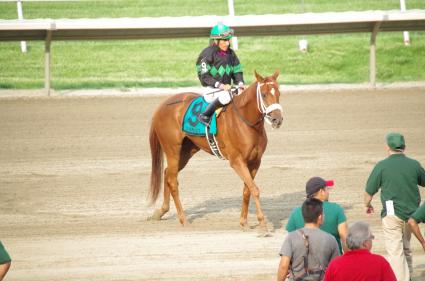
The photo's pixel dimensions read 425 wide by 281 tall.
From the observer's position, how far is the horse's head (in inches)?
440

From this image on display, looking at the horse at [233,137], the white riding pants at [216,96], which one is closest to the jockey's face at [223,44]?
the white riding pants at [216,96]

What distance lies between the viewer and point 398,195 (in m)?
8.96

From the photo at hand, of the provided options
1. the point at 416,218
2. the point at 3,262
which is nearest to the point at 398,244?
the point at 416,218

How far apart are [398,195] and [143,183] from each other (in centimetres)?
642

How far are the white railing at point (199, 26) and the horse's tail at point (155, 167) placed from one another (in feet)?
27.5

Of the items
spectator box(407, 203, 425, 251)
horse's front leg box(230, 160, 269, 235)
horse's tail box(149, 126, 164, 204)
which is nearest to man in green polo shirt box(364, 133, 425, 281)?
spectator box(407, 203, 425, 251)

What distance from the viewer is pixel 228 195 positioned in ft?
45.8

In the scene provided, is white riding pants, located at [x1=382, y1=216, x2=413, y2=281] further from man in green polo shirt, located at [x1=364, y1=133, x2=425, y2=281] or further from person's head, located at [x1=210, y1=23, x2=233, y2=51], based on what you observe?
person's head, located at [x1=210, y1=23, x2=233, y2=51]

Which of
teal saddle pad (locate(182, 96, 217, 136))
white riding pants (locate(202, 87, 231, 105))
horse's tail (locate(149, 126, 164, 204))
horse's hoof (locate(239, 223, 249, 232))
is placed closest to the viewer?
horse's hoof (locate(239, 223, 249, 232))

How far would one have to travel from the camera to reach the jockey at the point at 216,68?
12.1 meters

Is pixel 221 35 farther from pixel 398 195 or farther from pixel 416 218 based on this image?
pixel 416 218

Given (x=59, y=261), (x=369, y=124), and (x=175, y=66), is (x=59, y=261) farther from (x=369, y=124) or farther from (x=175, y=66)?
(x=175, y=66)

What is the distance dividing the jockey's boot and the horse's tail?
1142 mm

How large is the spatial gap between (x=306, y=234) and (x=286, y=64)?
1775cm
